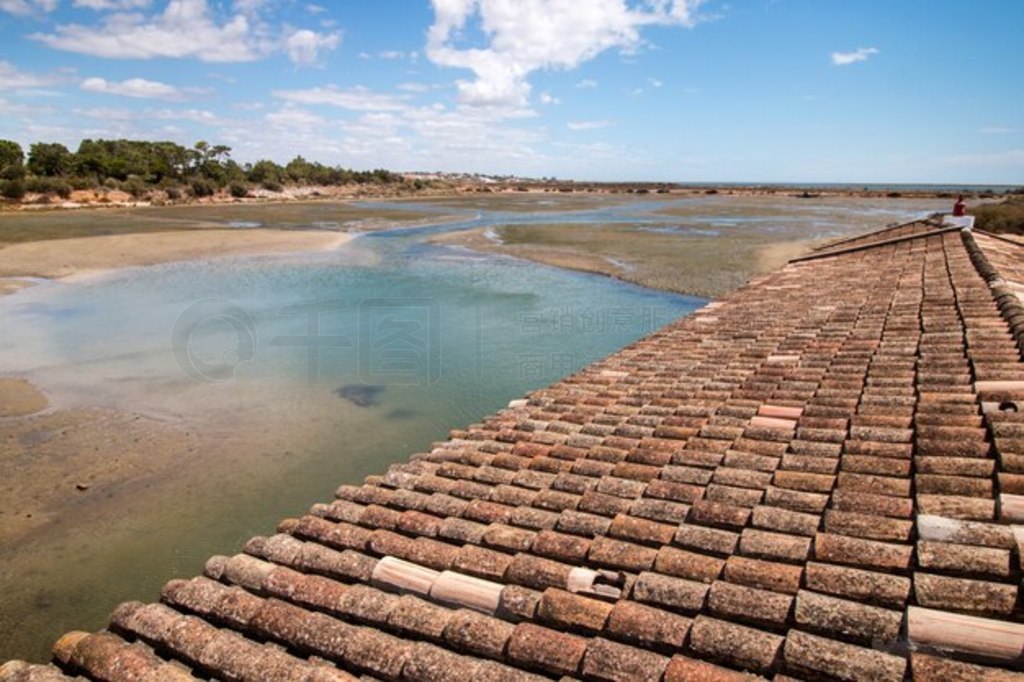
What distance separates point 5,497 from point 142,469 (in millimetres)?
1601

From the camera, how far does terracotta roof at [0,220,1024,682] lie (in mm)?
2529

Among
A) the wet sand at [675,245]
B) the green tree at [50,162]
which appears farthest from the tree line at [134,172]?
the wet sand at [675,245]

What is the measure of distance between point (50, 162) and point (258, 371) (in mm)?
81695

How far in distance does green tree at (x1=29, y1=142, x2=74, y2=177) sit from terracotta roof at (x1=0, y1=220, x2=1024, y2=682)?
294ft

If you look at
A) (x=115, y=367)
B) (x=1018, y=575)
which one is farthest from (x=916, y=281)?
(x=115, y=367)

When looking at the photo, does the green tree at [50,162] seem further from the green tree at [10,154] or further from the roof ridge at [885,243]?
the roof ridge at [885,243]

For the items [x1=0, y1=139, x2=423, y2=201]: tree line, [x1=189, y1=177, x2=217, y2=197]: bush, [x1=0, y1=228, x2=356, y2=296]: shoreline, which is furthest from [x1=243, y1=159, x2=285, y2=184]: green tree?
[x1=0, y1=228, x2=356, y2=296]: shoreline

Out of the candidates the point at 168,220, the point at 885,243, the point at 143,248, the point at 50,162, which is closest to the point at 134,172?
the point at 50,162

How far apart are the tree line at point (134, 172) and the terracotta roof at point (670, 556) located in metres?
73.2

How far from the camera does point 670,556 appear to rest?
128 inches

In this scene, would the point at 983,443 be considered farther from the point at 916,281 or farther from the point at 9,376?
the point at 9,376

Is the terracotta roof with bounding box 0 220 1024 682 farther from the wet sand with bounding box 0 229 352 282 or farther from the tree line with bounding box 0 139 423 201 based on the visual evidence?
the tree line with bounding box 0 139 423 201

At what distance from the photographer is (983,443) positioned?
3.79 meters

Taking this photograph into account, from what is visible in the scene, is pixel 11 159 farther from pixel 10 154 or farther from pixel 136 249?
pixel 136 249
